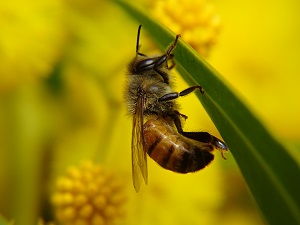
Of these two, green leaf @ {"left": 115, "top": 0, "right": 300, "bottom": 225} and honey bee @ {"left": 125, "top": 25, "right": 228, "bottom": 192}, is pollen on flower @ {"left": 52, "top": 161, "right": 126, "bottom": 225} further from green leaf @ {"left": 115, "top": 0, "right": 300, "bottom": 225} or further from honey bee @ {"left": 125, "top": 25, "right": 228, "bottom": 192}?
green leaf @ {"left": 115, "top": 0, "right": 300, "bottom": 225}

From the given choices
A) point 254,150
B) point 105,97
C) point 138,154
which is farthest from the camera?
point 105,97

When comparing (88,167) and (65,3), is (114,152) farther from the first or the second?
(65,3)

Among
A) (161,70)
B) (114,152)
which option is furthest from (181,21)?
(114,152)

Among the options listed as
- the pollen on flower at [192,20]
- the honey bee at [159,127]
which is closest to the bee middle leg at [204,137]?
the honey bee at [159,127]

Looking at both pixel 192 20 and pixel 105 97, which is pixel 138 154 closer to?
pixel 192 20

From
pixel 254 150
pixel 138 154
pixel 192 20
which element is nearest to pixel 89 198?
pixel 138 154

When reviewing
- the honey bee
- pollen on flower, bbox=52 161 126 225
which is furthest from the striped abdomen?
pollen on flower, bbox=52 161 126 225

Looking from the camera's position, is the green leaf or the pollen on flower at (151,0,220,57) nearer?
the green leaf
